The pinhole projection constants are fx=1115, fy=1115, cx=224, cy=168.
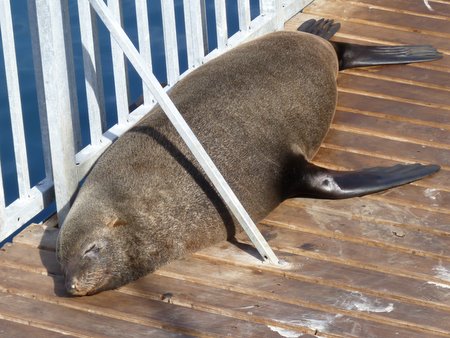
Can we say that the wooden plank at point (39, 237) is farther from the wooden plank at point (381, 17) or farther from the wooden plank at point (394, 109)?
the wooden plank at point (381, 17)

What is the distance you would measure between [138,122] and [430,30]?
2.48 metres

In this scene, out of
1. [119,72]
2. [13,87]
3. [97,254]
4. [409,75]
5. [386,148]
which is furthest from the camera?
[409,75]

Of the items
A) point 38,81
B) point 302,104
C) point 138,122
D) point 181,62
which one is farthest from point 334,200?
point 181,62

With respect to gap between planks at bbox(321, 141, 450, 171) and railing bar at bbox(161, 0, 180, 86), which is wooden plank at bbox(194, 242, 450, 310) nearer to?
gap between planks at bbox(321, 141, 450, 171)

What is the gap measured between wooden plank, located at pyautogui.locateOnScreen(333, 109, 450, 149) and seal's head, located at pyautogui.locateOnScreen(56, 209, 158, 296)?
1.68 m

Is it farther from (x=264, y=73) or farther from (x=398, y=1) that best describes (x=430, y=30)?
(x=264, y=73)

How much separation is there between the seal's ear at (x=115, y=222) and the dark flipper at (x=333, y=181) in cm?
89

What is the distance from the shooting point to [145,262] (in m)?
4.68

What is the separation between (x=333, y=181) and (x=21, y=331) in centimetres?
168

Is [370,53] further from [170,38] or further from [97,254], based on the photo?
[97,254]

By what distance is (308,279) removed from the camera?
4609 millimetres

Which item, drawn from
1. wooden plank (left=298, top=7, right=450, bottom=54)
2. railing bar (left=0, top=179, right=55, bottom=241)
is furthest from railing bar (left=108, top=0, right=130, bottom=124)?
wooden plank (left=298, top=7, right=450, bottom=54)

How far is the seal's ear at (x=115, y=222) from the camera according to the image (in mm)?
4684

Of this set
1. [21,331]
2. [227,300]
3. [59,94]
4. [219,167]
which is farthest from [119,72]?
[21,331]
